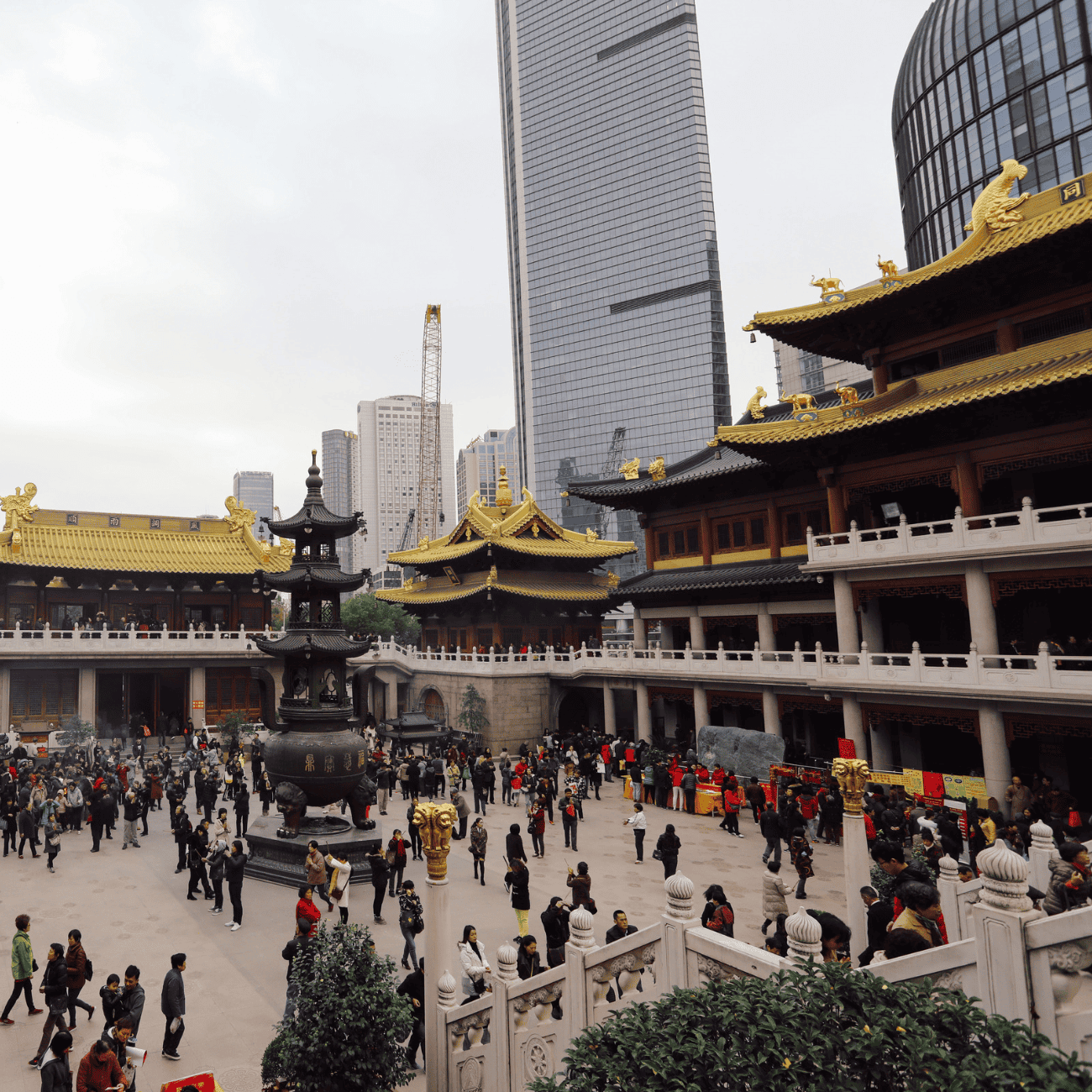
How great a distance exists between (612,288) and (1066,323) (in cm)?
9374

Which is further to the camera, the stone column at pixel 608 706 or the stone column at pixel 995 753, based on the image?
the stone column at pixel 608 706

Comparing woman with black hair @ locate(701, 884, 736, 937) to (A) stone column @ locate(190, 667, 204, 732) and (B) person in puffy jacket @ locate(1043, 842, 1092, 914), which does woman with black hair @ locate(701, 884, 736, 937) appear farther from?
(A) stone column @ locate(190, 667, 204, 732)

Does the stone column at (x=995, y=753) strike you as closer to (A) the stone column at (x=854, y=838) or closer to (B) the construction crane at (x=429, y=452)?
(A) the stone column at (x=854, y=838)

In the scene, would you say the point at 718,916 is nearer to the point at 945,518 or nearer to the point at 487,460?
the point at 945,518

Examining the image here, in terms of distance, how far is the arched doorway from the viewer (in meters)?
39.2

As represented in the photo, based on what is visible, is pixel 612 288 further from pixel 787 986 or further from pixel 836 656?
pixel 787 986

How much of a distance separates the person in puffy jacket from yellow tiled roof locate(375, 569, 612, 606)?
3055 centimetres

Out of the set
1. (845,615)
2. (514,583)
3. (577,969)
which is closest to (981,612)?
(845,615)

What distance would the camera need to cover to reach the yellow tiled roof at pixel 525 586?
39.3m

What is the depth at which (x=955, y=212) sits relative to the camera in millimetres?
55875

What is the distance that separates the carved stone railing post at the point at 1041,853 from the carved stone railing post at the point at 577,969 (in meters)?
6.40

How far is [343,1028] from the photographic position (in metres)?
7.32

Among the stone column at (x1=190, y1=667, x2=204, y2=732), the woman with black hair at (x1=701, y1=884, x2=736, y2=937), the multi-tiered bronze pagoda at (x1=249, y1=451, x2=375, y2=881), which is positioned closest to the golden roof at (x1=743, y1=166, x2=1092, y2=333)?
the multi-tiered bronze pagoda at (x1=249, y1=451, x2=375, y2=881)

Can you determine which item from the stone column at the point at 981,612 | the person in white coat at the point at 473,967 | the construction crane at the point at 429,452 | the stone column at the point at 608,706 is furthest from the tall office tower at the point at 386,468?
the person in white coat at the point at 473,967
